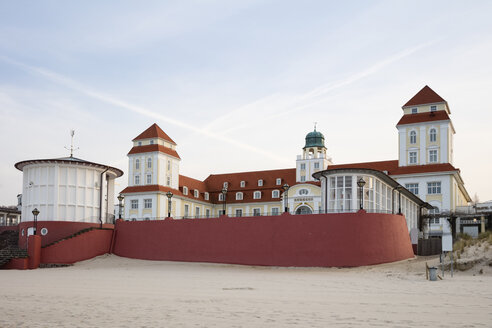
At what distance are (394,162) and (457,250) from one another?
120ft

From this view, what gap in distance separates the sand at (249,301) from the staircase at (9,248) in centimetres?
1051

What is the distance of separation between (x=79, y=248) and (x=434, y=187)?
3604cm

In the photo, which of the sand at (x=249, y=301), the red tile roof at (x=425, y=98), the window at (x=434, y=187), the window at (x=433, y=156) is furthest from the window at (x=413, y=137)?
the sand at (x=249, y=301)

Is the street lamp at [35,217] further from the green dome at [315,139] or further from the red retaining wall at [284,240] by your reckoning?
the green dome at [315,139]

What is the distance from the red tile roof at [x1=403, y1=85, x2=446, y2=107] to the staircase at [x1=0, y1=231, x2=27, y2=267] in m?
39.9

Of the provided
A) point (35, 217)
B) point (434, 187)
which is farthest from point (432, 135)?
point (35, 217)

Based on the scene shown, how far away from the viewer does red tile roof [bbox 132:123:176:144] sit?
6594 centimetres

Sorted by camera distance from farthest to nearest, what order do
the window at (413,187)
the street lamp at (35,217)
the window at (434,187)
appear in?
1. the window at (413,187)
2. the window at (434,187)
3. the street lamp at (35,217)

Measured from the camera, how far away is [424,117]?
55.0m

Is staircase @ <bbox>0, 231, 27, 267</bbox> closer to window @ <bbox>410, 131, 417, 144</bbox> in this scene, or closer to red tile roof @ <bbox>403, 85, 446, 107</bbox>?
window @ <bbox>410, 131, 417, 144</bbox>

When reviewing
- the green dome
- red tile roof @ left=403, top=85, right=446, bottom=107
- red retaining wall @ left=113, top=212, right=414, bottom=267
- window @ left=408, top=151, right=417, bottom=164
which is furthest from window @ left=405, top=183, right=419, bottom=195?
red retaining wall @ left=113, top=212, right=414, bottom=267

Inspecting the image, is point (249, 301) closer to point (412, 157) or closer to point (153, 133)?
point (412, 157)

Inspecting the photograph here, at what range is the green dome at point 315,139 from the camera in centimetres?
7100

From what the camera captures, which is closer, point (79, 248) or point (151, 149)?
point (79, 248)
